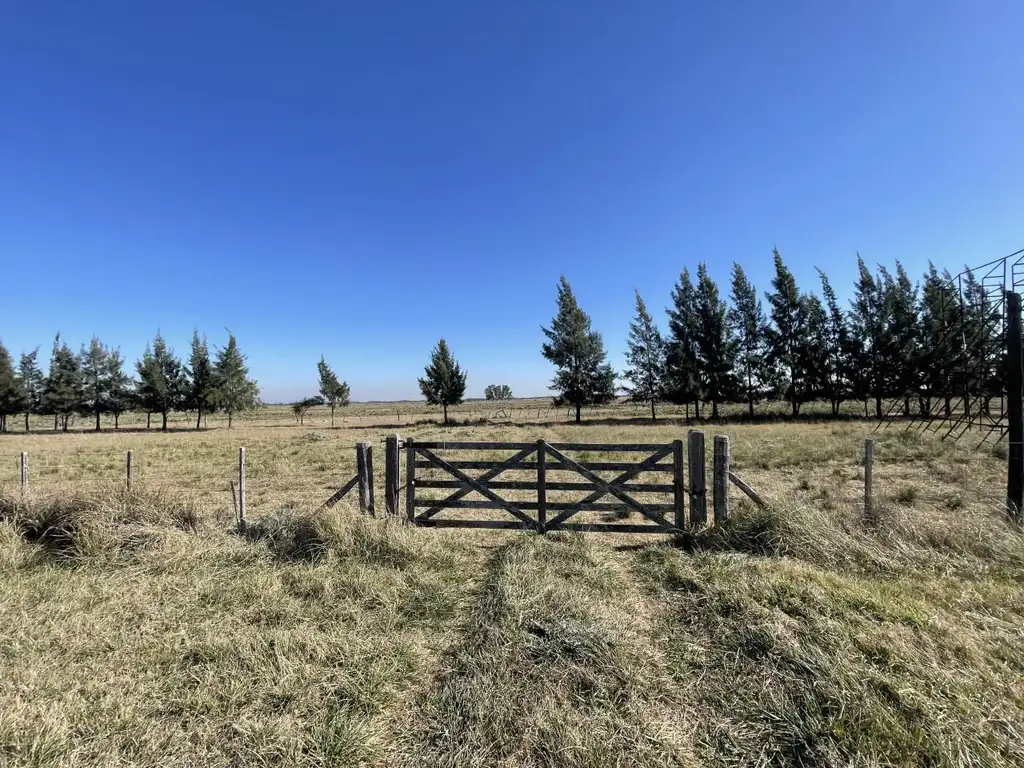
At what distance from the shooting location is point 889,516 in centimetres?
625

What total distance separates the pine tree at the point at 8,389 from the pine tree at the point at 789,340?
7115cm

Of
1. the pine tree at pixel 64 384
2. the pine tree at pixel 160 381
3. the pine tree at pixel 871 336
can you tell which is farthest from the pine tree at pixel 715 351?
the pine tree at pixel 64 384

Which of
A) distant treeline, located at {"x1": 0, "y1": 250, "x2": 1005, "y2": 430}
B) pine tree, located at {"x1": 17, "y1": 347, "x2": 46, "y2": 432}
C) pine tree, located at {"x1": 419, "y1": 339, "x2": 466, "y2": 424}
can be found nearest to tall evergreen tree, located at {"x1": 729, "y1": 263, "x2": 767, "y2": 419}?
distant treeline, located at {"x1": 0, "y1": 250, "x2": 1005, "y2": 430}

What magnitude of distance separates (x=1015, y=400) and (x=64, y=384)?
61.6 meters

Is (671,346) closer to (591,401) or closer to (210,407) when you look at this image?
(591,401)

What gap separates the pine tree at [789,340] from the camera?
4134cm

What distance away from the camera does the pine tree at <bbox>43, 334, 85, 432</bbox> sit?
41438 mm

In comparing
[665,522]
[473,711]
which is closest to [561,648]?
[473,711]

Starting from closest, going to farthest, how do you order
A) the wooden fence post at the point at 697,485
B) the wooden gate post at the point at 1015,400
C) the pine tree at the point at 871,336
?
the wooden gate post at the point at 1015,400 < the wooden fence post at the point at 697,485 < the pine tree at the point at 871,336

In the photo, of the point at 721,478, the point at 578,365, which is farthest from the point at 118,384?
the point at 721,478

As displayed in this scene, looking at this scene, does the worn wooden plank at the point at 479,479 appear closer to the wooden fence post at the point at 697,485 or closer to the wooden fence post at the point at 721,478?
the wooden fence post at the point at 697,485

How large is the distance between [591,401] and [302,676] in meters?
42.6

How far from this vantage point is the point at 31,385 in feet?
143

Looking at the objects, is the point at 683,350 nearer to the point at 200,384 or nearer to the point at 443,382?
the point at 443,382
